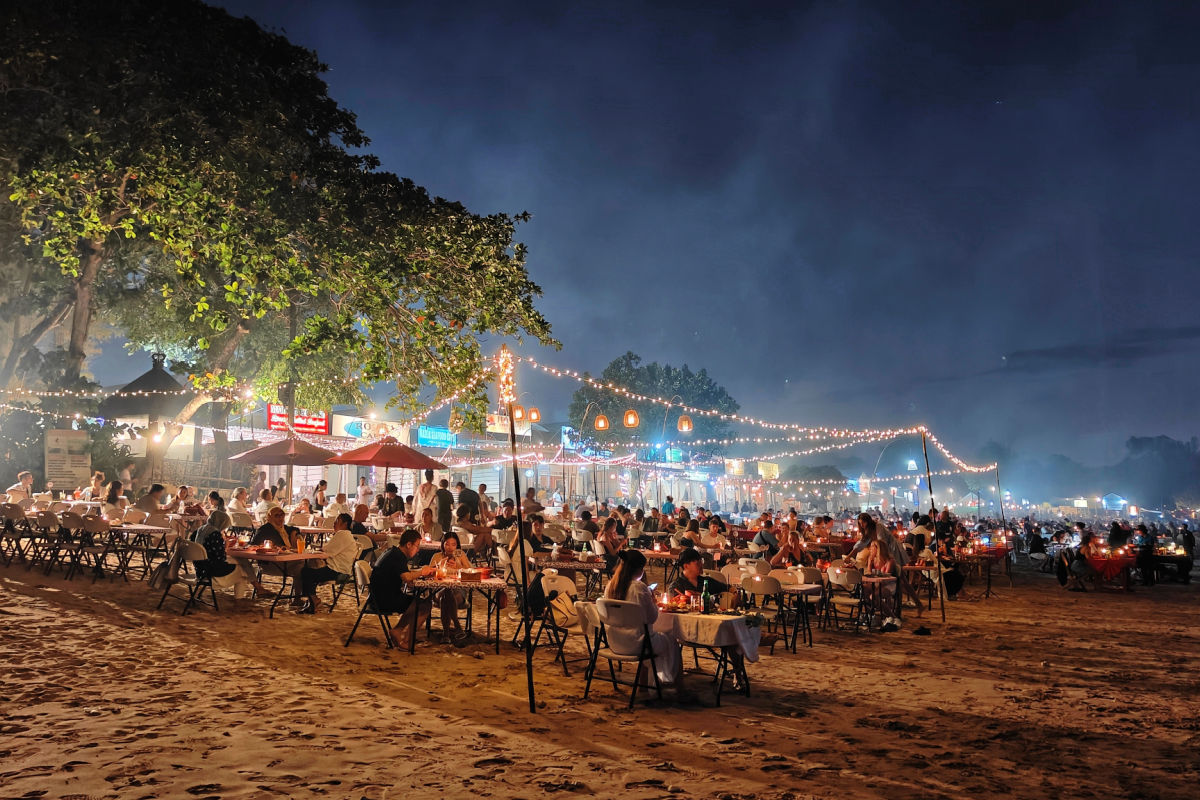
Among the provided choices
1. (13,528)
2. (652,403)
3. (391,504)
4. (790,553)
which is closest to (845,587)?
(790,553)

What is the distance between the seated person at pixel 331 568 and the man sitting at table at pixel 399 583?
1288 mm

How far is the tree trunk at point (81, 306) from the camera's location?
1895 cm

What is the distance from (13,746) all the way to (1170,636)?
11966 mm

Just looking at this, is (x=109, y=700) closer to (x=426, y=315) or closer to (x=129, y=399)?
(x=426, y=315)

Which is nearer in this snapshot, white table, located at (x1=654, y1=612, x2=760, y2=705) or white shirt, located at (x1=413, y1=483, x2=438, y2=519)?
white table, located at (x1=654, y1=612, x2=760, y2=705)

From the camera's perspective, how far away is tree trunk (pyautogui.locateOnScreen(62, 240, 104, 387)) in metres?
19.0

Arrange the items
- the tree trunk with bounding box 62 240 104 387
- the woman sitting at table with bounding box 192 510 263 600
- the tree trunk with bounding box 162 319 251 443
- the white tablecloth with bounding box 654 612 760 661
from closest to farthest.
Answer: the white tablecloth with bounding box 654 612 760 661
the woman sitting at table with bounding box 192 510 263 600
the tree trunk with bounding box 62 240 104 387
the tree trunk with bounding box 162 319 251 443

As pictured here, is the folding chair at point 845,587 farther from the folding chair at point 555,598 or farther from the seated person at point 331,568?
the seated person at point 331,568

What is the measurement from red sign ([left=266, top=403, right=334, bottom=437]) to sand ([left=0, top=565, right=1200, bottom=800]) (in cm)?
1707

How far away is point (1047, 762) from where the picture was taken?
4402 millimetres

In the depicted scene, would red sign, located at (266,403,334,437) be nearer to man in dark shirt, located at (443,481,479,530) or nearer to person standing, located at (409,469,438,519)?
person standing, located at (409,469,438,519)

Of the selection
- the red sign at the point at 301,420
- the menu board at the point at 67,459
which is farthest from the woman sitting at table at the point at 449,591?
the red sign at the point at 301,420

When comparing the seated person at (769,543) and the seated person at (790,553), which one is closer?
the seated person at (790,553)

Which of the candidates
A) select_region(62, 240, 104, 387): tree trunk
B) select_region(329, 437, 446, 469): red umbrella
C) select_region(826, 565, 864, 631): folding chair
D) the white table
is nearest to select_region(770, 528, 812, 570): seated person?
select_region(826, 565, 864, 631): folding chair
